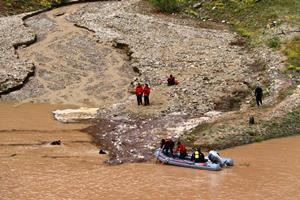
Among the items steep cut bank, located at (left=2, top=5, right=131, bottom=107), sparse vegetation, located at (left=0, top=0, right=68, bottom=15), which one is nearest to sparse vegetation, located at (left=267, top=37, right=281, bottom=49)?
steep cut bank, located at (left=2, top=5, right=131, bottom=107)

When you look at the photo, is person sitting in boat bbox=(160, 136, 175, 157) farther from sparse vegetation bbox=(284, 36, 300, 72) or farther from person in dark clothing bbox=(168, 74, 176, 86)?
sparse vegetation bbox=(284, 36, 300, 72)

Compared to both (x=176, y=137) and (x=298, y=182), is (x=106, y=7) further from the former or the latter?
(x=298, y=182)

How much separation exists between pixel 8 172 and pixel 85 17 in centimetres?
3747

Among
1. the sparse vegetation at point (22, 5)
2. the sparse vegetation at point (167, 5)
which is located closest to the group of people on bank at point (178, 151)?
the sparse vegetation at point (167, 5)

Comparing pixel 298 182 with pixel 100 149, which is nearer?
pixel 298 182

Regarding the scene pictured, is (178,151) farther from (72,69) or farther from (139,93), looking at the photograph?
(72,69)

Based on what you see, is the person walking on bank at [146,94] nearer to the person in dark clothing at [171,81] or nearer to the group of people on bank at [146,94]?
the group of people on bank at [146,94]

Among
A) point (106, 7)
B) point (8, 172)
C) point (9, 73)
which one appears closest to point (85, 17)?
point (106, 7)

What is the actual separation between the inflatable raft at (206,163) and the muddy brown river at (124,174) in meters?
0.30

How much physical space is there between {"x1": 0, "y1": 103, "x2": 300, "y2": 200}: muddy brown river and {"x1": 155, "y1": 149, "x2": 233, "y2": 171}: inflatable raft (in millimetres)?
299

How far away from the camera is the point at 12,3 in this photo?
72.8m

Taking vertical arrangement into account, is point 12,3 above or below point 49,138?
above

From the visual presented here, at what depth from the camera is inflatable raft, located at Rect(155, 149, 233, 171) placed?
100ft

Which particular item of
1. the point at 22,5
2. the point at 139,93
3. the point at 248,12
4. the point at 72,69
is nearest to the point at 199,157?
the point at 139,93
